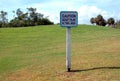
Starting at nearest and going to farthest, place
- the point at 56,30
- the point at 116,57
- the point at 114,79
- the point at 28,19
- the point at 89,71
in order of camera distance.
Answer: the point at 114,79, the point at 89,71, the point at 116,57, the point at 56,30, the point at 28,19

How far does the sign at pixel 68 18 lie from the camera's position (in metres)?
12.7

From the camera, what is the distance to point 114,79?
10695mm

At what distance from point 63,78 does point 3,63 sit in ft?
16.8

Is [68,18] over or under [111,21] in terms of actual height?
over

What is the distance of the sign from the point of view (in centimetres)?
1274

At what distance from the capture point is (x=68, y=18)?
42.0 feet

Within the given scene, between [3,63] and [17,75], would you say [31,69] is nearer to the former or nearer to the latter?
[17,75]

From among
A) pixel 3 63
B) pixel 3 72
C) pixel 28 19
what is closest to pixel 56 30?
pixel 3 63

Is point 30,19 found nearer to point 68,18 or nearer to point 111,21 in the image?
point 111,21

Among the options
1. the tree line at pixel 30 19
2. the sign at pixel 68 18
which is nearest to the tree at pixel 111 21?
the tree line at pixel 30 19

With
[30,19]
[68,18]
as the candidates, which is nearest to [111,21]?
[30,19]

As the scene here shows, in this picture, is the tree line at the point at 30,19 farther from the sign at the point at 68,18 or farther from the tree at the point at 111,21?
the sign at the point at 68,18

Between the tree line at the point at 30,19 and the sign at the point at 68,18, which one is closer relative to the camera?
the sign at the point at 68,18

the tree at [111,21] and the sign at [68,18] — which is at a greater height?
the sign at [68,18]
